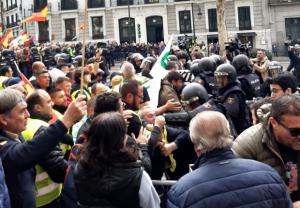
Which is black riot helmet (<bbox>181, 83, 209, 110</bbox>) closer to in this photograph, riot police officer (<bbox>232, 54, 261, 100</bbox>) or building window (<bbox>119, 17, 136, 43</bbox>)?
riot police officer (<bbox>232, 54, 261, 100</bbox>)

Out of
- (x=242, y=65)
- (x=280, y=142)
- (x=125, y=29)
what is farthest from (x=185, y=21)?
(x=280, y=142)

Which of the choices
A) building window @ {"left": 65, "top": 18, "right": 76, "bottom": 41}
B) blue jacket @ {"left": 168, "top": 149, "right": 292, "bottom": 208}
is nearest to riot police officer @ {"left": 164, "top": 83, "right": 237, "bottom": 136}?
blue jacket @ {"left": 168, "top": 149, "right": 292, "bottom": 208}

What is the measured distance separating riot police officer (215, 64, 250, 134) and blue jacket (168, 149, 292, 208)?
113 inches

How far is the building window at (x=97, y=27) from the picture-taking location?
4116 cm

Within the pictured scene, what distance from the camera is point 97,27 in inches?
1629

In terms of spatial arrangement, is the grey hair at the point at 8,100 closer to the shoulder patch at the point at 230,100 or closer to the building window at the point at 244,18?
the shoulder patch at the point at 230,100

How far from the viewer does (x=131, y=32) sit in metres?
40.1

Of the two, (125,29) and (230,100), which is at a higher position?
(125,29)

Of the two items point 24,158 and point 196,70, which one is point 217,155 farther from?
point 196,70

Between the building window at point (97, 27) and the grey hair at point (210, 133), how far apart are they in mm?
39187

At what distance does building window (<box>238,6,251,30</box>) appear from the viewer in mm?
37281

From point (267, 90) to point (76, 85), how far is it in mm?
3172

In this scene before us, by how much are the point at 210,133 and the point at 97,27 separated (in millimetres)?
39879

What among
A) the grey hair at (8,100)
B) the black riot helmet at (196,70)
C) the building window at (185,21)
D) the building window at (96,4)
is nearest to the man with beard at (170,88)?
the black riot helmet at (196,70)
